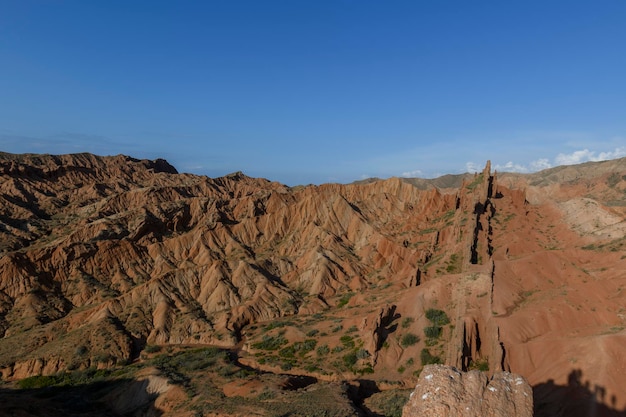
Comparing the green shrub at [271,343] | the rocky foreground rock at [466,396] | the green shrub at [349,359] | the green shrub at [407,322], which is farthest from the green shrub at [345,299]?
the rocky foreground rock at [466,396]

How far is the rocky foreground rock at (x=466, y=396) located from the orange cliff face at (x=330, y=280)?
16980 mm

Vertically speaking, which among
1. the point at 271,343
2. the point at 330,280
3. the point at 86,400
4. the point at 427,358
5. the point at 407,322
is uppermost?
the point at 330,280

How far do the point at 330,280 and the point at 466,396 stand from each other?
54.0 meters

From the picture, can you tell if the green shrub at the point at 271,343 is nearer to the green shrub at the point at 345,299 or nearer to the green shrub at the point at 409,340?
the green shrub at the point at 345,299

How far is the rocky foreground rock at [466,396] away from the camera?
14.9 m

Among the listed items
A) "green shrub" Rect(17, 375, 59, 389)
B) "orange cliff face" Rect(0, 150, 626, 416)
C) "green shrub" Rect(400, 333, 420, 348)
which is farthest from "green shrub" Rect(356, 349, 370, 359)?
"green shrub" Rect(17, 375, 59, 389)

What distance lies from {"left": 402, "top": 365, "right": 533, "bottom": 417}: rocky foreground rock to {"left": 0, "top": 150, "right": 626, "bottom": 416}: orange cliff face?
17.0 metres

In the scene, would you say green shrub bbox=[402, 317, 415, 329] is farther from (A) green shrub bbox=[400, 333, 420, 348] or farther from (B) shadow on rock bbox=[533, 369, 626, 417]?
(B) shadow on rock bbox=[533, 369, 626, 417]

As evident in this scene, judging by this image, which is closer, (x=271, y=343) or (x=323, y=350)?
(x=323, y=350)

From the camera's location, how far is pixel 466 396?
15234 mm

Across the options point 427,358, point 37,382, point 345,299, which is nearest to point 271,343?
point 345,299

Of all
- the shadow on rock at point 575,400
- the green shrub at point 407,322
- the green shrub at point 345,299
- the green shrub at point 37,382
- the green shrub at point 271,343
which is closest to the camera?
the shadow on rock at point 575,400

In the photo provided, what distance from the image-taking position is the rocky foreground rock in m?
14.9

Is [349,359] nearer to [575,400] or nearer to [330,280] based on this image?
[575,400]
